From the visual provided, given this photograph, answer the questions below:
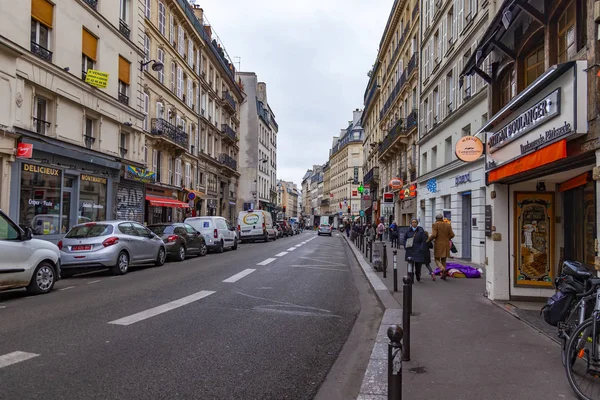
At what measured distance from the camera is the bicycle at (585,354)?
391cm

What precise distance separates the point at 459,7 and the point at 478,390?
731 inches

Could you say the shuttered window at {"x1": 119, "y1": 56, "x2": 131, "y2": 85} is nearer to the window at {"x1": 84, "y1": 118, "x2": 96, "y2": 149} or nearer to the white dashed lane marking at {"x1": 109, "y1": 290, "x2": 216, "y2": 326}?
the window at {"x1": 84, "y1": 118, "x2": 96, "y2": 149}

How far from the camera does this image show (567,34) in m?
7.15

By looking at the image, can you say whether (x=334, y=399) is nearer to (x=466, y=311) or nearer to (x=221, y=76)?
(x=466, y=311)

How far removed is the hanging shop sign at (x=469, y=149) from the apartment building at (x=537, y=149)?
2.58 metres

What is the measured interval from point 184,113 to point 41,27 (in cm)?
1622

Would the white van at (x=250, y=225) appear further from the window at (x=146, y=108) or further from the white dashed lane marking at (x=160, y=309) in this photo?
the white dashed lane marking at (x=160, y=309)

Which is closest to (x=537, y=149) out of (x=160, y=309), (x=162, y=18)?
(x=160, y=309)

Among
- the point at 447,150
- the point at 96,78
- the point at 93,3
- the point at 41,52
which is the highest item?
the point at 93,3

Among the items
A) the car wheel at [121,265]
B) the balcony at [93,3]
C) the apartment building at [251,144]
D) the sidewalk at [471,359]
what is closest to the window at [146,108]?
the balcony at [93,3]

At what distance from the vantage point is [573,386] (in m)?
3.91

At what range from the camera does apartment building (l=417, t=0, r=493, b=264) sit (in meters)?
16.5

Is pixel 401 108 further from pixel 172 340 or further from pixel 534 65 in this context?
pixel 172 340

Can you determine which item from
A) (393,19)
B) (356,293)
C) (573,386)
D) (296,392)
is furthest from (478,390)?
(393,19)
